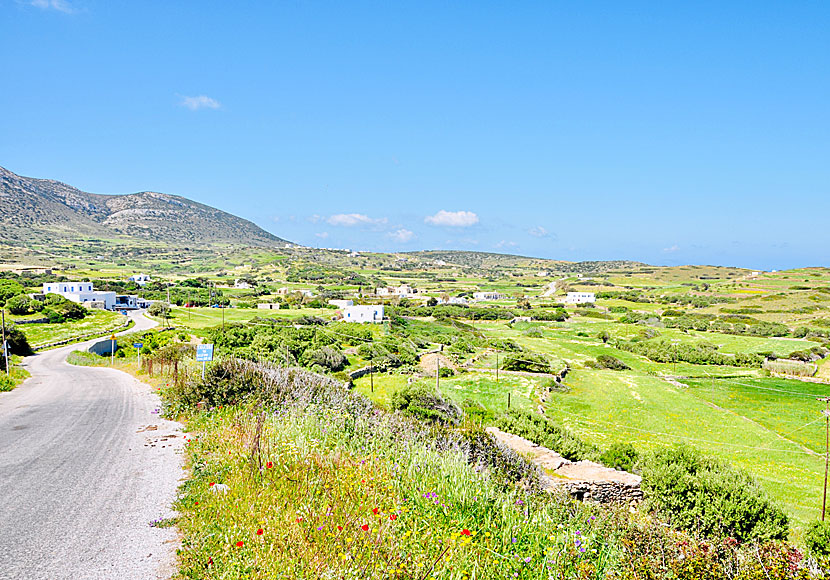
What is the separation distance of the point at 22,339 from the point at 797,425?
179ft

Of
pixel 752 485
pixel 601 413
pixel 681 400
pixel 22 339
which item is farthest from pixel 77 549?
pixel 22 339

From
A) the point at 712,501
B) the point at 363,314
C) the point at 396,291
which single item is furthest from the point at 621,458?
the point at 396,291

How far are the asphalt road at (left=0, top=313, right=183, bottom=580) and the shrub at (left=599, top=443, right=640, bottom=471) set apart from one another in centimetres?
1369

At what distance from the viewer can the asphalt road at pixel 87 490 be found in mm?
4707

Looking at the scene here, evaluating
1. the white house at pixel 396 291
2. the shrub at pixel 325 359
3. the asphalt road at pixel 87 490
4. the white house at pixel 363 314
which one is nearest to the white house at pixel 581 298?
the white house at pixel 396 291

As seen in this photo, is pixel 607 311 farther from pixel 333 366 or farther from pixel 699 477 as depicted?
pixel 699 477

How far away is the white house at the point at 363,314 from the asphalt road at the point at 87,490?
6108 centimetres

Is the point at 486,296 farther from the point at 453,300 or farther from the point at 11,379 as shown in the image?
the point at 11,379

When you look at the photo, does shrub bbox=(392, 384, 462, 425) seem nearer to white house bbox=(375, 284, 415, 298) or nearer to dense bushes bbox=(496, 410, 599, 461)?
dense bushes bbox=(496, 410, 599, 461)

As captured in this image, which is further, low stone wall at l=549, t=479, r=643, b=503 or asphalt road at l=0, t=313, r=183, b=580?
low stone wall at l=549, t=479, r=643, b=503

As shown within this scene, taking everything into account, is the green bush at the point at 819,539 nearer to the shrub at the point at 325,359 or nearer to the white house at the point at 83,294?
the shrub at the point at 325,359

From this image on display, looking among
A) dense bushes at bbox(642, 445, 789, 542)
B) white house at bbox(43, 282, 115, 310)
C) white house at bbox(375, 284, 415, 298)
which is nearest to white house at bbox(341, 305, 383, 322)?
white house at bbox(43, 282, 115, 310)

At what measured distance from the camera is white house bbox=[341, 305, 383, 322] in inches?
2943

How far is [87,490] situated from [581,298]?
11698 cm
